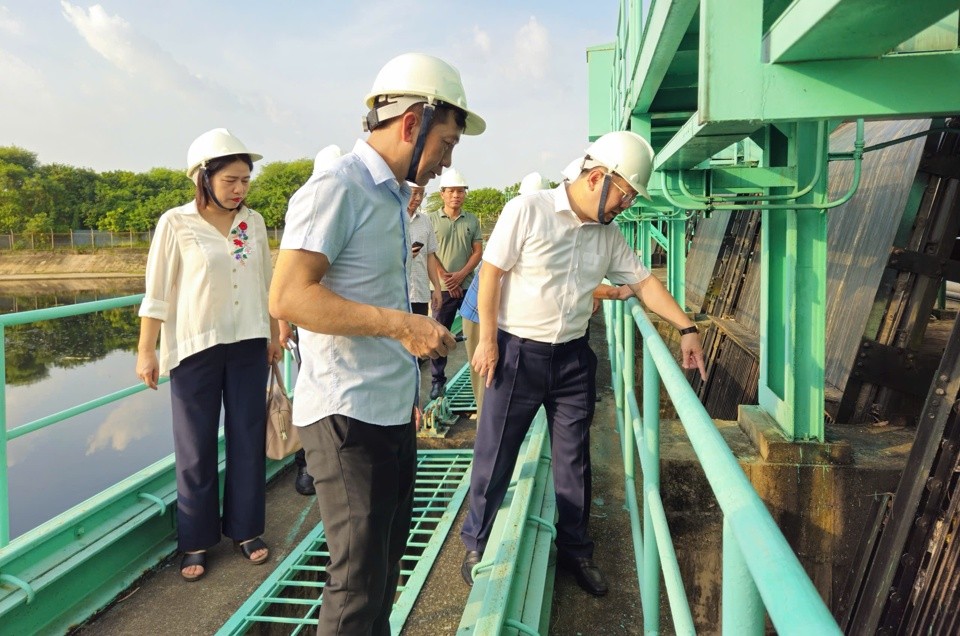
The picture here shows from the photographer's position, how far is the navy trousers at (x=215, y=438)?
2955 mm

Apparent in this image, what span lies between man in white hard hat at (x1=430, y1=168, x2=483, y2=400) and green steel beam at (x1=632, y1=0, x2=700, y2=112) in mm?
2252

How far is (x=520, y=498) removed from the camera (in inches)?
126

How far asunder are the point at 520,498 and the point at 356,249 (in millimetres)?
1926

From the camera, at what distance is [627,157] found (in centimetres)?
255

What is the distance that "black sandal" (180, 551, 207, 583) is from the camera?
307cm

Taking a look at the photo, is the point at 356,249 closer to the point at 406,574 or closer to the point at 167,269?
the point at 167,269

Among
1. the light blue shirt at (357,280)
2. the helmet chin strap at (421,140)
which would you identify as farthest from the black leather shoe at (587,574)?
the helmet chin strap at (421,140)

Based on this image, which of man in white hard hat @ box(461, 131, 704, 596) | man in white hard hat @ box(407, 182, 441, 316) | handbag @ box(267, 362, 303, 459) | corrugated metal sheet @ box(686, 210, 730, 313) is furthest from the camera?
corrugated metal sheet @ box(686, 210, 730, 313)

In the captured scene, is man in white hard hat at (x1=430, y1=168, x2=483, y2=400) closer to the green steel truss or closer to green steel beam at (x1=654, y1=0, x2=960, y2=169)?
the green steel truss

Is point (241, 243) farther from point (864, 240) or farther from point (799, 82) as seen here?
point (864, 240)

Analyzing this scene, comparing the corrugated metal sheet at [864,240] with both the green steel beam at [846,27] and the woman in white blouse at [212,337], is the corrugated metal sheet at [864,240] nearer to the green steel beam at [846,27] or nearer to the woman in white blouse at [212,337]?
the green steel beam at [846,27]

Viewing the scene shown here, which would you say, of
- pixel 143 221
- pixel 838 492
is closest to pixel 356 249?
pixel 838 492

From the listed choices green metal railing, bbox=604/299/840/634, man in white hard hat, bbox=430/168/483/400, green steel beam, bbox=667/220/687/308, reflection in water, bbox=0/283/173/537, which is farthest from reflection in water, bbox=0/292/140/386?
green steel beam, bbox=667/220/687/308

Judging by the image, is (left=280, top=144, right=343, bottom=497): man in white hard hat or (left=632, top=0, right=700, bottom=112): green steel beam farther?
(left=280, top=144, right=343, bottom=497): man in white hard hat
